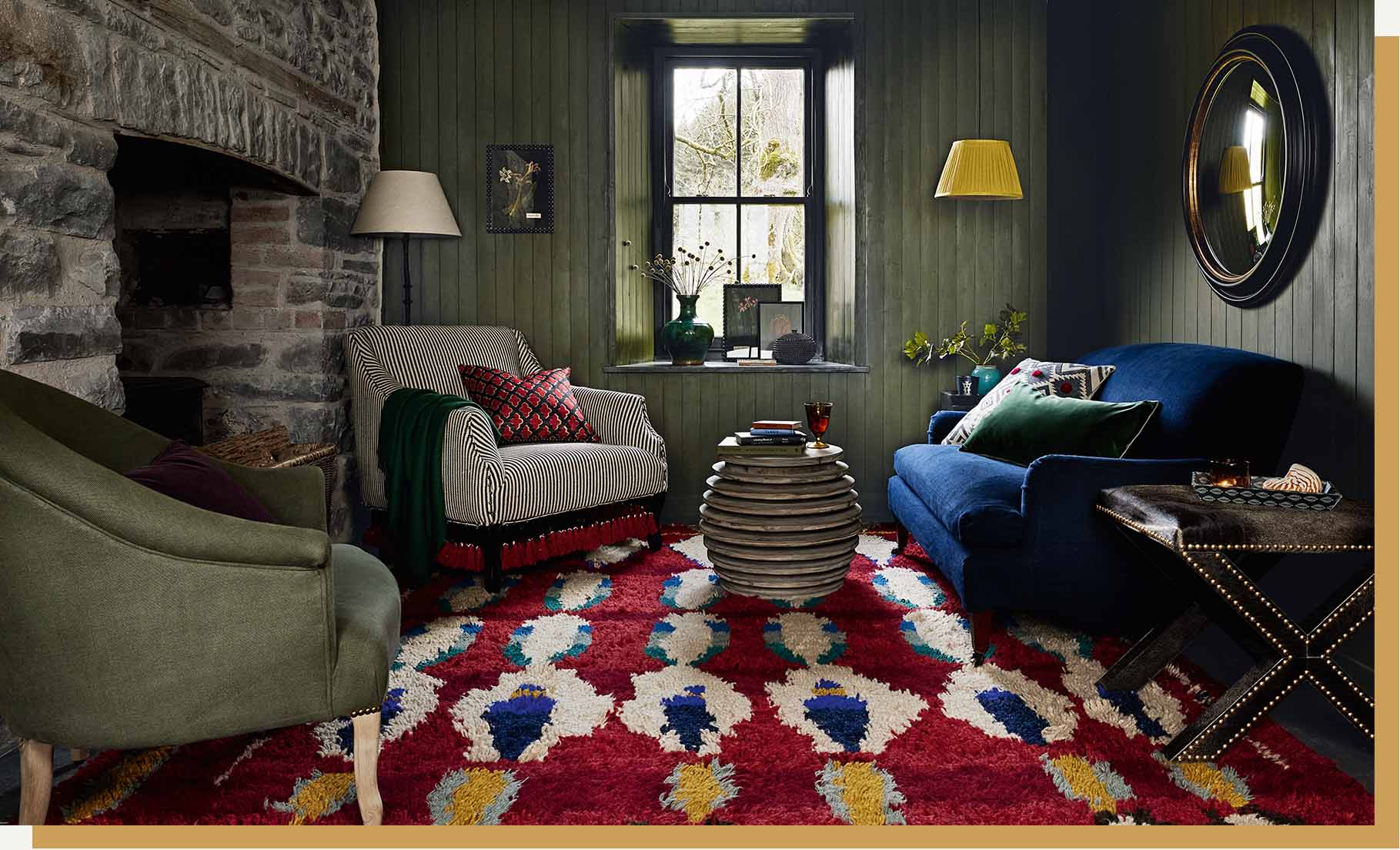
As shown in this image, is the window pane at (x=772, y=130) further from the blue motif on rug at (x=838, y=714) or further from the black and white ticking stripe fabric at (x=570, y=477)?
the blue motif on rug at (x=838, y=714)

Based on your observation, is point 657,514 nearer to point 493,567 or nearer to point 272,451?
point 493,567

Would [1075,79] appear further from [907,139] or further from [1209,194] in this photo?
[1209,194]

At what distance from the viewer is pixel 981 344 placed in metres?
4.66

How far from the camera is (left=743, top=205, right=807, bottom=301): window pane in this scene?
16.3 feet

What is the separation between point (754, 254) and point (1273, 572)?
114 inches

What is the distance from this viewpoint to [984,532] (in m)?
2.54

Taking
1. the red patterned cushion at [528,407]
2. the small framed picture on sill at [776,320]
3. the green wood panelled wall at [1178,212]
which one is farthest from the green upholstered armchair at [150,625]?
the small framed picture on sill at [776,320]

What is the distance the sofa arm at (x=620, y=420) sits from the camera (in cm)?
Answer: 388

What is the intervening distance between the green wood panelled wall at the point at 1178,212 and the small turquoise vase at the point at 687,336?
169 cm

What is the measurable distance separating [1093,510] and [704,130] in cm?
317

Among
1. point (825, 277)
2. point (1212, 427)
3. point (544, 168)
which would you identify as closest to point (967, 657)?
point (1212, 427)

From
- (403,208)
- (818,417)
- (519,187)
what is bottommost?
(818,417)

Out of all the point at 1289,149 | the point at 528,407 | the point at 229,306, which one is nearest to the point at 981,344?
the point at 1289,149

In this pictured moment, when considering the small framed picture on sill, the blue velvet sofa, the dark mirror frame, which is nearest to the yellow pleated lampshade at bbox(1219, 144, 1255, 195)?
the dark mirror frame
